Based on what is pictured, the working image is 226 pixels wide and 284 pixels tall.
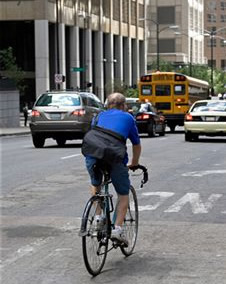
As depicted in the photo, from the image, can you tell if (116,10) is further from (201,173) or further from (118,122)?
(118,122)

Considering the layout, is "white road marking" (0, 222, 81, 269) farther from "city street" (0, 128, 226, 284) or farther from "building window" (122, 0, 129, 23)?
"building window" (122, 0, 129, 23)

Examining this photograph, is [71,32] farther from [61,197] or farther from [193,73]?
[61,197]

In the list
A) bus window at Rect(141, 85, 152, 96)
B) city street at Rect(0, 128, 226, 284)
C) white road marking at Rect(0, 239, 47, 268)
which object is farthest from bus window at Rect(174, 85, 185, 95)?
white road marking at Rect(0, 239, 47, 268)

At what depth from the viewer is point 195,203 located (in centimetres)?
1213

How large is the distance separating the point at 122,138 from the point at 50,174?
360 inches

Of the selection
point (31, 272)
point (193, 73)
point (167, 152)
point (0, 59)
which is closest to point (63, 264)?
point (31, 272)

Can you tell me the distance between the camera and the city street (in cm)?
747

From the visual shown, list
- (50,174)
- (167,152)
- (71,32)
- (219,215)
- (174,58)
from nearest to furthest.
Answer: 1. (219,215)
2. (50,174)
3. (167,152)
4. (71,32)
5. (174,58)

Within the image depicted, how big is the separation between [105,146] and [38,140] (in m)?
18.5

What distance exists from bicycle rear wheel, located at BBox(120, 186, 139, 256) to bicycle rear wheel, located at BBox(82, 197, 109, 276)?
0.69 metres

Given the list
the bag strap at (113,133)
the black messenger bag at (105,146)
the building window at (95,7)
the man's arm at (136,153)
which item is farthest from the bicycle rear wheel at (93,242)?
the building window at (95,7)

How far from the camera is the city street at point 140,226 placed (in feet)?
24.5

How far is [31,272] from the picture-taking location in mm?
7488

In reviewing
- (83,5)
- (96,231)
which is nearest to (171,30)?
(83,5)
